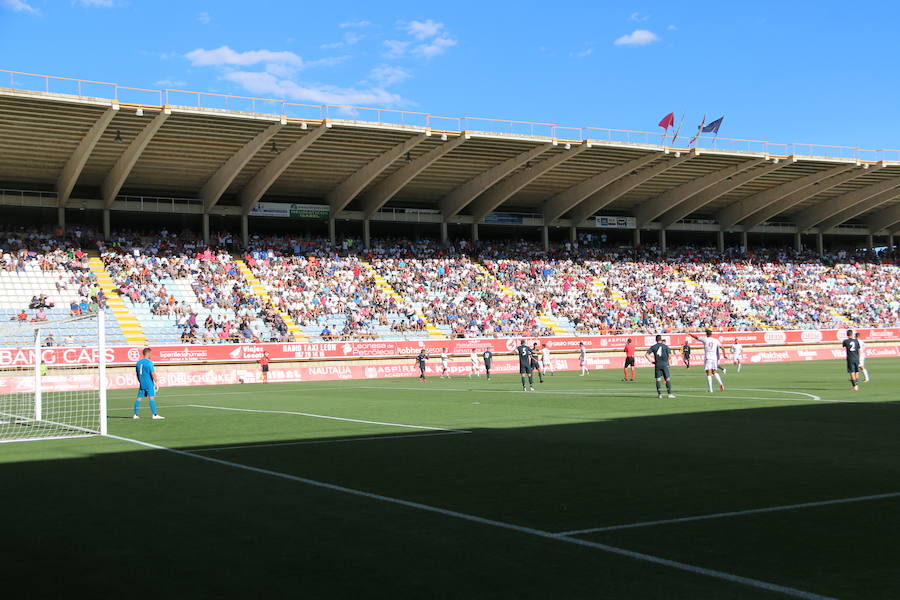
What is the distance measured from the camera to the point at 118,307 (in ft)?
146

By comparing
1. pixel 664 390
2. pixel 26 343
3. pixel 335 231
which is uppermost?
pixel 335 231

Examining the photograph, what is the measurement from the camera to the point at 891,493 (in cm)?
944

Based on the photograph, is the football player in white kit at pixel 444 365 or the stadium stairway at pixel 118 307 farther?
the football player in white kit at pixel 444 365

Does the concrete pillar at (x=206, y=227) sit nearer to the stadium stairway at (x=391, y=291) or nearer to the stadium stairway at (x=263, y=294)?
the stadium stairway at (x=263, y=294)

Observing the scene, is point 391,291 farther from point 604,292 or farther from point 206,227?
point 604,292

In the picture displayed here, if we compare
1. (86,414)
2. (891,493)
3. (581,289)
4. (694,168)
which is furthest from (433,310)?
(891,493)

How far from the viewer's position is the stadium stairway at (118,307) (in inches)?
1665

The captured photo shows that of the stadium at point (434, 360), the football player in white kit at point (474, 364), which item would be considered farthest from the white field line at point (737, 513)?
the football player in white kit at point (474, 364)

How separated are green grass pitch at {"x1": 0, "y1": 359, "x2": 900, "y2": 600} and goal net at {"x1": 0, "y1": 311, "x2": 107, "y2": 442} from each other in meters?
2.59

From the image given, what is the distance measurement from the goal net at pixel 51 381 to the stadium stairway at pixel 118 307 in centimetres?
261

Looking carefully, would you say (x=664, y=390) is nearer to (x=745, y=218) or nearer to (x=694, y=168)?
(x=694, y=168)

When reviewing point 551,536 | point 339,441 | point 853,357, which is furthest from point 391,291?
point 551,536

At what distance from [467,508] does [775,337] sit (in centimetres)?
5151

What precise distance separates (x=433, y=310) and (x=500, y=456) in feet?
126
